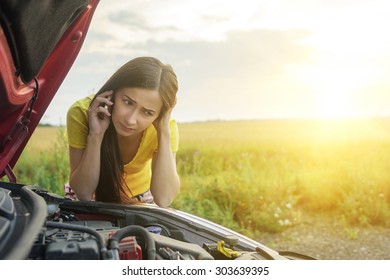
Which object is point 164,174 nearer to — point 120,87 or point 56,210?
point 120,87

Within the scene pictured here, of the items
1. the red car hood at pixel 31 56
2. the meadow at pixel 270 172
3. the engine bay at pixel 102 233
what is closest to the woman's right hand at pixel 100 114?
the red car hood at pixel 31 56

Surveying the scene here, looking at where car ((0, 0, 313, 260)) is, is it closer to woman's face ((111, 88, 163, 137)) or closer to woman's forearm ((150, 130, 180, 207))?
woman's face ((111, 88, 163, 137))

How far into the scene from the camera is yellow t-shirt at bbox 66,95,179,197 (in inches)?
78.3

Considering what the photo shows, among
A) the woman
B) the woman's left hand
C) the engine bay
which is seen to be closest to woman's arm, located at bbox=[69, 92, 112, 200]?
the woman

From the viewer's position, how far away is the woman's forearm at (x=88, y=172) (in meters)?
1.97

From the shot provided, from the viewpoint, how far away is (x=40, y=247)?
1159 millimetres

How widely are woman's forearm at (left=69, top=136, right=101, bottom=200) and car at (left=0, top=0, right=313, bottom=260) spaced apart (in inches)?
8.9

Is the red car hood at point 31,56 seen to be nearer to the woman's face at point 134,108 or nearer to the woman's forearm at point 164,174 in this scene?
the woman's face at point 134,108

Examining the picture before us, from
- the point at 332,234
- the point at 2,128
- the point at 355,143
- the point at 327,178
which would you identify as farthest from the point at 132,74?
the point at 355,143

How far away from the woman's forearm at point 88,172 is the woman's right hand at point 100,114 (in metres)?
0.03

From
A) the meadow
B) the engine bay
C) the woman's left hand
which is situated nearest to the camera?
the engine bay

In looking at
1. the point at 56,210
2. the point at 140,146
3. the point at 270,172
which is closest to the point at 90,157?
the point at 140,146

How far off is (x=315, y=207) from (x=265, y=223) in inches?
19.0

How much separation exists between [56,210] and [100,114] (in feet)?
1.69
